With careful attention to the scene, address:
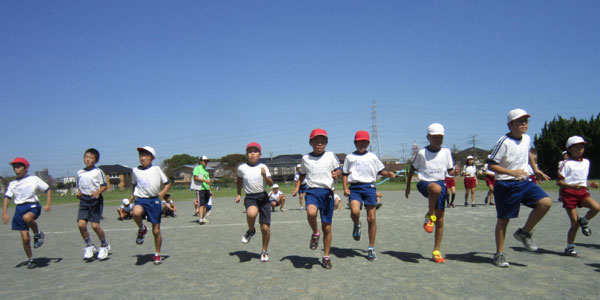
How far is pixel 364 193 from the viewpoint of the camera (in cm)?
628

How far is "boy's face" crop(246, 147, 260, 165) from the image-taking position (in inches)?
261

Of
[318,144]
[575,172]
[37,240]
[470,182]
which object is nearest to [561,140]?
[470,182]

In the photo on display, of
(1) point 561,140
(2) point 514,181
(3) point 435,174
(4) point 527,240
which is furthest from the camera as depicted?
(1) point 561,140

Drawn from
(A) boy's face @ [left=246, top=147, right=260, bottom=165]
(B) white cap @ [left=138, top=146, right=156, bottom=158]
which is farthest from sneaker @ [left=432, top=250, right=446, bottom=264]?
(B) white cap @ [left=138, top=146, right=156, bottom=158]

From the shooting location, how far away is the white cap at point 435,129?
605 centimetres

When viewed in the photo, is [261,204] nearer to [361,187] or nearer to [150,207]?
[361,187]

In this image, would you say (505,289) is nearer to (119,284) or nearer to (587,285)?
(587,285)

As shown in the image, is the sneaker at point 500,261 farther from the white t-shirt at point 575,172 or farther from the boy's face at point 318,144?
the boy's face at point 318,144

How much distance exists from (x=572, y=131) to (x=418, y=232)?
5485 cm

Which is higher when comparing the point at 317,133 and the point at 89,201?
the point at 317,133

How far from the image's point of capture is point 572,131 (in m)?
51.3

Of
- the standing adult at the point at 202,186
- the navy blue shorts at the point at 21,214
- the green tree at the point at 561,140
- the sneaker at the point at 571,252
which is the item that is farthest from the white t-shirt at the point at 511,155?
the green tree at the point at 561,140

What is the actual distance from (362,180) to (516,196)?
90.1 inches

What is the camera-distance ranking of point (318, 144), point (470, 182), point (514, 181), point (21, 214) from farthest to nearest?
point (470, 182) → point (21, 214) → point (318, 144) → point (514, 181)
